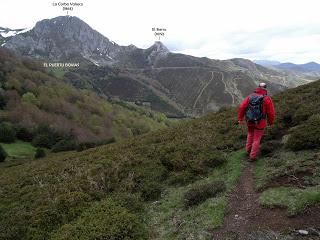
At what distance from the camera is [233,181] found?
41.7ft

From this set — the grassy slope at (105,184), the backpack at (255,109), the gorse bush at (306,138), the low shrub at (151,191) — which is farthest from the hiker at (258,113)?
the low shrub at (151,191)

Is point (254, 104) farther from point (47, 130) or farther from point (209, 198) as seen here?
point (47, 130)

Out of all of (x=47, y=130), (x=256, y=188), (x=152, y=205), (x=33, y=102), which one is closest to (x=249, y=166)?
(x=256, y=188)

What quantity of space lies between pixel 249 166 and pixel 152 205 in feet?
13.3

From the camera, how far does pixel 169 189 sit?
13.8m

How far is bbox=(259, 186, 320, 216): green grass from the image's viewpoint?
9773 mm

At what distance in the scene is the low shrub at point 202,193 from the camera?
11.8 meters

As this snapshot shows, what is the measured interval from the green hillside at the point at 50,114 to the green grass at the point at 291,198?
82.0 metres

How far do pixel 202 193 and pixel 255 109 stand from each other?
14.7 ft

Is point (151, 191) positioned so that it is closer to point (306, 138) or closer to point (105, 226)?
point (105, 226)

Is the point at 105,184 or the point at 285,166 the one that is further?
the point at 105,184

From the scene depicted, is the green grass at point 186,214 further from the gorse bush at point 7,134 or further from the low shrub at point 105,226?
the gorse bush at point 7,134

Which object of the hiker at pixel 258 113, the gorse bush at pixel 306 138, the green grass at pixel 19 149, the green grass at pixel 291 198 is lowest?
the green grass at pixel 19 149

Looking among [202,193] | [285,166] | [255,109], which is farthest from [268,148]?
[202,193]
